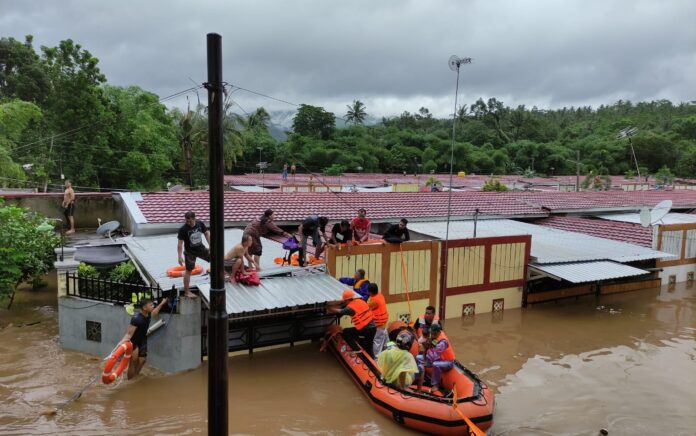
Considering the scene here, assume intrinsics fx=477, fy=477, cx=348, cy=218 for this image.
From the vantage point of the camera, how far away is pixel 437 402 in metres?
8.01

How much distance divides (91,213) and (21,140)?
45.1 feet

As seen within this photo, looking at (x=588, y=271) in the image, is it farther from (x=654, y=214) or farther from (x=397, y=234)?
(x=397, y=234)

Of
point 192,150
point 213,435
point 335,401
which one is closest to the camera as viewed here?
point 213,435

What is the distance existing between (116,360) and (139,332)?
582 mm

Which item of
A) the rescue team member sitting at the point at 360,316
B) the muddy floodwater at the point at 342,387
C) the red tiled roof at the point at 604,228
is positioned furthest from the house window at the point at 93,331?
the red tiled roof at the point at 604,228

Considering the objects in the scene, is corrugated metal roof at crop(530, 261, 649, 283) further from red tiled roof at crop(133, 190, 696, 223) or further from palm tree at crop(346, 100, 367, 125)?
palm tree at crop(346, 100, 367, 125)

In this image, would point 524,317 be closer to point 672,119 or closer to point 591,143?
point 591,143

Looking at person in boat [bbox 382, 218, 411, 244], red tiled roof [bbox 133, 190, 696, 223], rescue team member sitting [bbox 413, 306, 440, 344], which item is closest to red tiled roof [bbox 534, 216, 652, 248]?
red tiled roof [bbox 133, 190, 696, 223]

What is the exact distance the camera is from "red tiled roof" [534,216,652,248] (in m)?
18.3

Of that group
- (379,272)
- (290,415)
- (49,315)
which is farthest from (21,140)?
(290,415)

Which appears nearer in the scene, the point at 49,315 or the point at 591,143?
the point at 49,315

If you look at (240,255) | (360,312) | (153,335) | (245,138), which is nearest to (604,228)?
(360,312)

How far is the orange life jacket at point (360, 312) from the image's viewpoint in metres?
9.91

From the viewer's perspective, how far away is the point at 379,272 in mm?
12680
